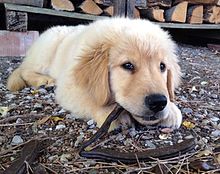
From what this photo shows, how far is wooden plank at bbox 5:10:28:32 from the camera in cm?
432

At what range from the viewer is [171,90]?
2.47 m

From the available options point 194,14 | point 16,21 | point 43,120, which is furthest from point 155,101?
point 194,14

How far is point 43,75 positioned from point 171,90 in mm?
1258

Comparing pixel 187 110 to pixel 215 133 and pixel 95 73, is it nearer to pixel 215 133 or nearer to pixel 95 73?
pixel 215 133

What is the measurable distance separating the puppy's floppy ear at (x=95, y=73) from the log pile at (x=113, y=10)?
223 centimetres

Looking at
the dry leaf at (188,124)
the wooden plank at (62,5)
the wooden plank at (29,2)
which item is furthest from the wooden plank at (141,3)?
the dry leaf at (188,124)

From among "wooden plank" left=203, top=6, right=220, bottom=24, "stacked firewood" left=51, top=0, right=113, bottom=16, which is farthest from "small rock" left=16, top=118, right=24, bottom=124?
"wooden plank" left=203, top=6, right=220, bottom=24

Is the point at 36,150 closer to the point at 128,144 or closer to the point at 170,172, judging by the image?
the point at 128,144

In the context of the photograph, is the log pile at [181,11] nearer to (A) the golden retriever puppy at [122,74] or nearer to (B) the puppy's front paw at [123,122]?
(A) the golden retriever puppy at [122,74]

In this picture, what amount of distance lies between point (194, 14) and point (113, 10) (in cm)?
149

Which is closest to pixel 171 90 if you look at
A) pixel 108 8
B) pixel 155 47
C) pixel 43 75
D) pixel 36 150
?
pixel 155 47

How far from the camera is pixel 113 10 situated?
486cm

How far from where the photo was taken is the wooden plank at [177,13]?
5477mm

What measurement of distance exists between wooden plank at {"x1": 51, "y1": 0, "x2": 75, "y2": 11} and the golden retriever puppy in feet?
6.68
